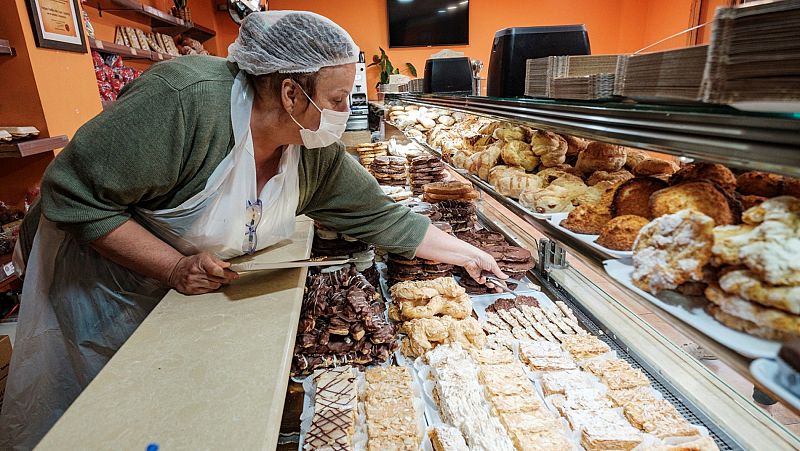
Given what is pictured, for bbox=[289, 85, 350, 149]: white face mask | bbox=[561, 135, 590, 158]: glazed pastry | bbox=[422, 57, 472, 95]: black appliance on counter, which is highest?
bbox=[422, 57, 472, 95]: black appliance on counter

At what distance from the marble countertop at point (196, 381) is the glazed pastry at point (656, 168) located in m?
Result: 1.23

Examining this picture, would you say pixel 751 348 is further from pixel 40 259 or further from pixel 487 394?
pixel 40 259

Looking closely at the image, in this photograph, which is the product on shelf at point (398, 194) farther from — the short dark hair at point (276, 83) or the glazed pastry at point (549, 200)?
the glazed pastry at point (549, 200)

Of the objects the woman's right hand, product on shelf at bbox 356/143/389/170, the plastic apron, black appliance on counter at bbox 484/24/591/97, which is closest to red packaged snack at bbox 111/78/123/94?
product on shelf at bbox 356/143/389/170

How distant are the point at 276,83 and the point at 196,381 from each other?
1114 millimetres

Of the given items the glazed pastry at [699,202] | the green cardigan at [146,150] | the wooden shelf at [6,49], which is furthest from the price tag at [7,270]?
the glazed pastry at [699,202]

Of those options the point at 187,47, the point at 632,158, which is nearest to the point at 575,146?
the point at 632,158

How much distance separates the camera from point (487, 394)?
172cm

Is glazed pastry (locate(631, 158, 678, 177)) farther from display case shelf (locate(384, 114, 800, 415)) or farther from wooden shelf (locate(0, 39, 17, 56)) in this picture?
wooden shelf (locate(0, 39, 17, 56))

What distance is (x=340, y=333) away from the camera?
6.52 ft

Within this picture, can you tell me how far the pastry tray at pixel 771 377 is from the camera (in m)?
Result: 0.53

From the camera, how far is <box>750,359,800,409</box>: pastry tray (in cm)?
53

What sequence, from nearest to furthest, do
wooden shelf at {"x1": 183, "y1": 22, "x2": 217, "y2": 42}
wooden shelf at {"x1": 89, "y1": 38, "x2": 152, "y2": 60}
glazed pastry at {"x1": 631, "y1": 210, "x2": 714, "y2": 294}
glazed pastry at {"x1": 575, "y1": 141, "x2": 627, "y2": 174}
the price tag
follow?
glazed pastry at {"x1": 631, "y1": 210, "x2": 714, "y2": 294}, glazed pastry at {"x1": 575, "y1": 141, "x2": 627, "y2": 174}, the price tag, wooden shelf at {"x1": 89, "y1": 38, "x2": 152, "y2": 60}, wooden shelf at {"x1": 183, "y1": 22, "x2": 217, "y2": 42}

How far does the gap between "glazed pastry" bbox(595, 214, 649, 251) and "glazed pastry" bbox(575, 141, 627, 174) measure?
696 millimetres
